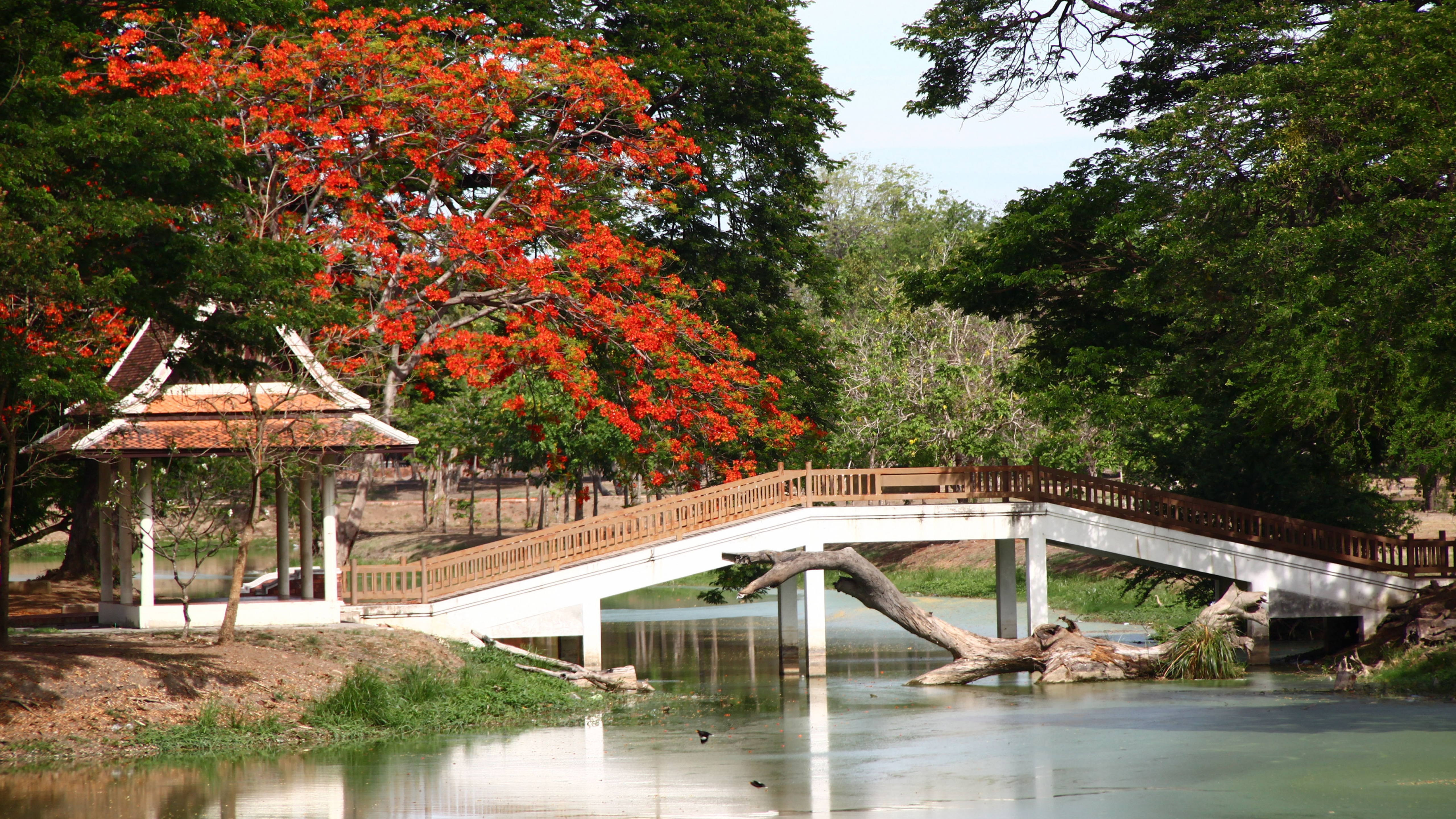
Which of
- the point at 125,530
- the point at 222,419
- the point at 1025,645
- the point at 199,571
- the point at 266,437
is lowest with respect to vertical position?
the point at 1025,645

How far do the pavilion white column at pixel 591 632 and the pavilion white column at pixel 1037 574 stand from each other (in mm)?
8214

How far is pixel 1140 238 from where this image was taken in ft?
84.1

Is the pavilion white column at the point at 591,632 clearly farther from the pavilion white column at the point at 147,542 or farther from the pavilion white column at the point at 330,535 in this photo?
the pavilion white column at the point at 147,542

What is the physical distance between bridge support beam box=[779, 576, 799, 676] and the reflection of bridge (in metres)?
1.07

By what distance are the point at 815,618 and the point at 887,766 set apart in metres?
10.3

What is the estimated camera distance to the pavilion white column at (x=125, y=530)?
20.8 m

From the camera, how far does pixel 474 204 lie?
2780 centimetres

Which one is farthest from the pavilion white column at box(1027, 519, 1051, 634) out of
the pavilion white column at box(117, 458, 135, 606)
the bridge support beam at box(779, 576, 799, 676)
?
the pavilion white column at box(117, 458, 135, 606)

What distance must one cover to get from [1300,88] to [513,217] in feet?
47.5

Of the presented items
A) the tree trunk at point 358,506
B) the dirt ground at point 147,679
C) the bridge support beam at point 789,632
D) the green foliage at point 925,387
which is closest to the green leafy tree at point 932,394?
the green foliage at point 925,387

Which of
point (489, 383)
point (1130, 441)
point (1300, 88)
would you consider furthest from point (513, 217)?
point (1130, 441)

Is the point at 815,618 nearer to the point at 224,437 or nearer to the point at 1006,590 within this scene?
the point at 1006,590

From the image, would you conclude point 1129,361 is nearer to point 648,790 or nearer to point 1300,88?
point 1300,88

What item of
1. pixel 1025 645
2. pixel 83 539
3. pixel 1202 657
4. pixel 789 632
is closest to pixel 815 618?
pixel 789 632
